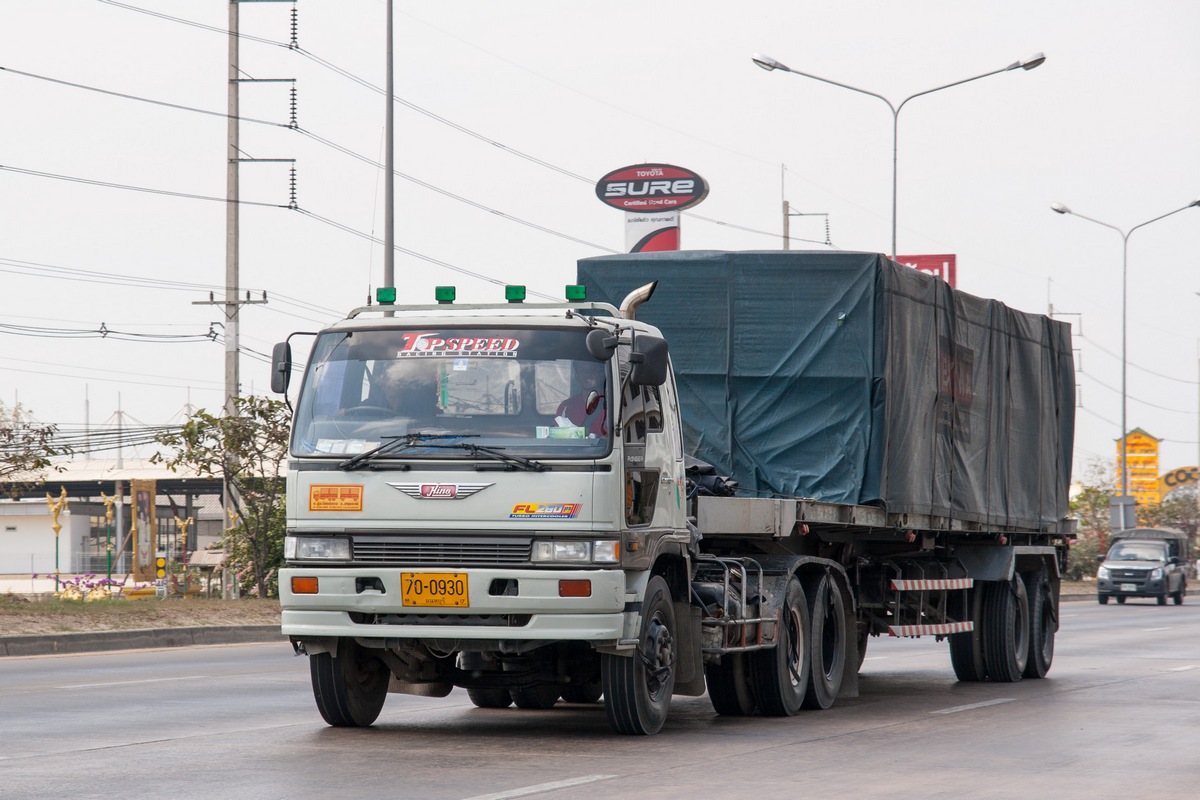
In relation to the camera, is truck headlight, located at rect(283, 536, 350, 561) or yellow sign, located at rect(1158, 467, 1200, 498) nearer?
truck headlight, located at rect(283, 536, 350, 561)

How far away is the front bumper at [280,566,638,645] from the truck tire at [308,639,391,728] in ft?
1.53

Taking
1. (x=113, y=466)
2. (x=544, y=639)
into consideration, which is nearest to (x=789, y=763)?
(x=544, y=639)

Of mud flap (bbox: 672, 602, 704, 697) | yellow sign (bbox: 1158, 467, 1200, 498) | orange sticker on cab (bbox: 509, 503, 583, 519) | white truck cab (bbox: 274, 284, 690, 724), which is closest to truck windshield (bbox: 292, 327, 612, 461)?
white truck cab (bbox: 274, 284, 690, 724)

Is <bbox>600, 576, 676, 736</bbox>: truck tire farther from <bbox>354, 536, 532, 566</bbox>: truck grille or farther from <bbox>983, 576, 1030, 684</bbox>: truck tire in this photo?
<bbox>983, 576, 1030, 684</bbox>: truck tire

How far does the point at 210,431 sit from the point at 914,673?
14.1m

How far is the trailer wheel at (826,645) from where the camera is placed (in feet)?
42.2

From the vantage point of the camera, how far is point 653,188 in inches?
1694

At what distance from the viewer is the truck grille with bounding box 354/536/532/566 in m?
9.96

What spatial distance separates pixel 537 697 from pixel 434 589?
329 centimetres

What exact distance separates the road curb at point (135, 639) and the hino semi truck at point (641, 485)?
6.99 meters

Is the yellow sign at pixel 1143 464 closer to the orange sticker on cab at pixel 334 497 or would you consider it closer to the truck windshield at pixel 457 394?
the truck windshield at pixel 457 394

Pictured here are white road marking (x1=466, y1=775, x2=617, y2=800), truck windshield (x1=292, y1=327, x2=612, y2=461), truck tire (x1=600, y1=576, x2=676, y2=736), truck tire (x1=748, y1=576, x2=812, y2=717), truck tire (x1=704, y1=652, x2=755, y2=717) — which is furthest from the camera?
truck tire (x1=704, y1=652, x2=755, y2=717)

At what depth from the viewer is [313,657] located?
35.5ft

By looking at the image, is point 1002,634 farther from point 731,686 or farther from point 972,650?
point 731,686
